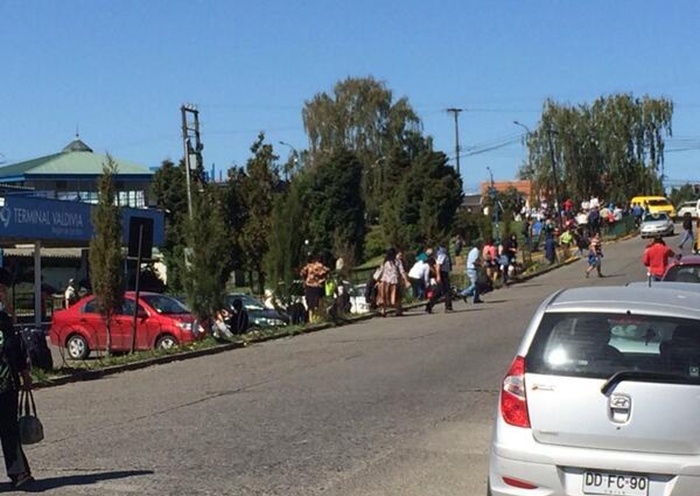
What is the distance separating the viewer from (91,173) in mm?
80562

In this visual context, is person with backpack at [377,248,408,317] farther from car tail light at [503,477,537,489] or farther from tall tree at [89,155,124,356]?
car tail light at [503,477,537,489]

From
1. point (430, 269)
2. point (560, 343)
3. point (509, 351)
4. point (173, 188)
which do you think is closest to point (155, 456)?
point (560, 343)

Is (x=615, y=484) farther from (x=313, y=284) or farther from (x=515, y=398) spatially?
(x=313, y=284)

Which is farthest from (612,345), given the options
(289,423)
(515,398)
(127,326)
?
(127,326)

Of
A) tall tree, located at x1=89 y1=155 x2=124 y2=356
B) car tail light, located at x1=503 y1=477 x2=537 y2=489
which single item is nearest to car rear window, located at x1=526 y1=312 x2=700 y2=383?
car tail light, located at x1=503 y1=477 x2=537 y2=489

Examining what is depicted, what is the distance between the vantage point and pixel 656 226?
60.6 metres

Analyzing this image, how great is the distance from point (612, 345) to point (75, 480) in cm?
457

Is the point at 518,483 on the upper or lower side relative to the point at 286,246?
lower

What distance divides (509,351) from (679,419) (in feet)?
39.8

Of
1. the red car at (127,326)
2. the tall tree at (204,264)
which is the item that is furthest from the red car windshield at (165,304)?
the tall tree at (204,264)

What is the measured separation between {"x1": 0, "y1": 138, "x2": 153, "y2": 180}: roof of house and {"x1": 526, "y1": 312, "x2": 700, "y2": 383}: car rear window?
242 ft

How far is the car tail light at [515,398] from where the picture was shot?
6855 millimetres

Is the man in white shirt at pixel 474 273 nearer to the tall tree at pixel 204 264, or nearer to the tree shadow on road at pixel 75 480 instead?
the tall tree at pixel 204 264

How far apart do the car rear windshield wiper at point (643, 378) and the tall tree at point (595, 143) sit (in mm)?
75763
